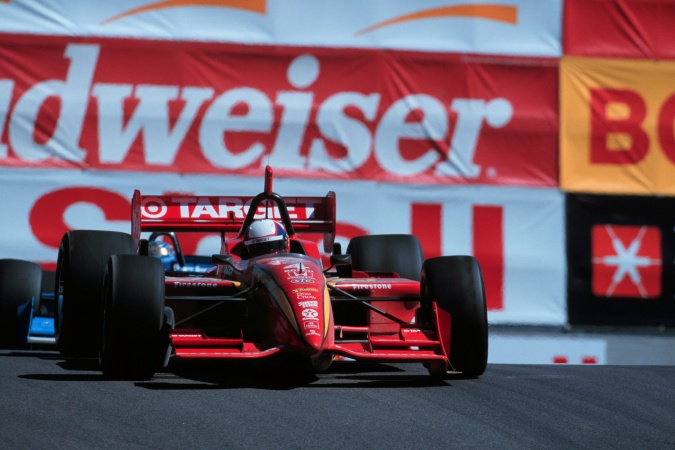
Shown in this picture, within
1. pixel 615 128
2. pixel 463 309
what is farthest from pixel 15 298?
pixel 615 128

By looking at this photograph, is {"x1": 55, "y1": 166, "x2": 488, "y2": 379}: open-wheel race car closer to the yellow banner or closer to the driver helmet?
the driver helmet

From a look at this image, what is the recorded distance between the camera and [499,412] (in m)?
5.71

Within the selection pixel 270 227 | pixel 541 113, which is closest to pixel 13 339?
pixel 270 227

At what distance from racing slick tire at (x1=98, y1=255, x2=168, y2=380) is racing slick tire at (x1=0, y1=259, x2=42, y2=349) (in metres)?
2.66

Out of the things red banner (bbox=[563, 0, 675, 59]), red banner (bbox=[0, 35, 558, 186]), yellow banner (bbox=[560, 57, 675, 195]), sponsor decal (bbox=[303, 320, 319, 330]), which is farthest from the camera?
red banner (bbox=[563, 0, 675, 59])

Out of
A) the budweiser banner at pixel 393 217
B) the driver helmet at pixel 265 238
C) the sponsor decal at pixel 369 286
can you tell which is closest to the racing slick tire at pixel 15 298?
the driver helmet at pixel 265 238

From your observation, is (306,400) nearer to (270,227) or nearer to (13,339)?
(270,227)

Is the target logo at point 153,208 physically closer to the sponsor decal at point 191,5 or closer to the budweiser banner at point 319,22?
the budweiser banner at point 319,22

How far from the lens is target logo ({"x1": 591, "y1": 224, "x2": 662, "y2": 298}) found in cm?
1324

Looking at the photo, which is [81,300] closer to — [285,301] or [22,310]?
[285,301]

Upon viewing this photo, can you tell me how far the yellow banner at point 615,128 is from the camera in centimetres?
1348

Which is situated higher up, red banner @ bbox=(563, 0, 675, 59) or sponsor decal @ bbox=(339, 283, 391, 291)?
red banner @ bbox=(563, 0, 675, 59)

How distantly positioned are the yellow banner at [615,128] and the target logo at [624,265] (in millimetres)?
572

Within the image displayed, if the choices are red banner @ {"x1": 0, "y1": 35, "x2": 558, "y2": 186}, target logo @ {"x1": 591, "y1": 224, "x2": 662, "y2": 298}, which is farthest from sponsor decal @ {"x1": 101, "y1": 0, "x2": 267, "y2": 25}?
target logo @ {"x1": 591, "y1": 224, "x2": 662, "y2": 298}
